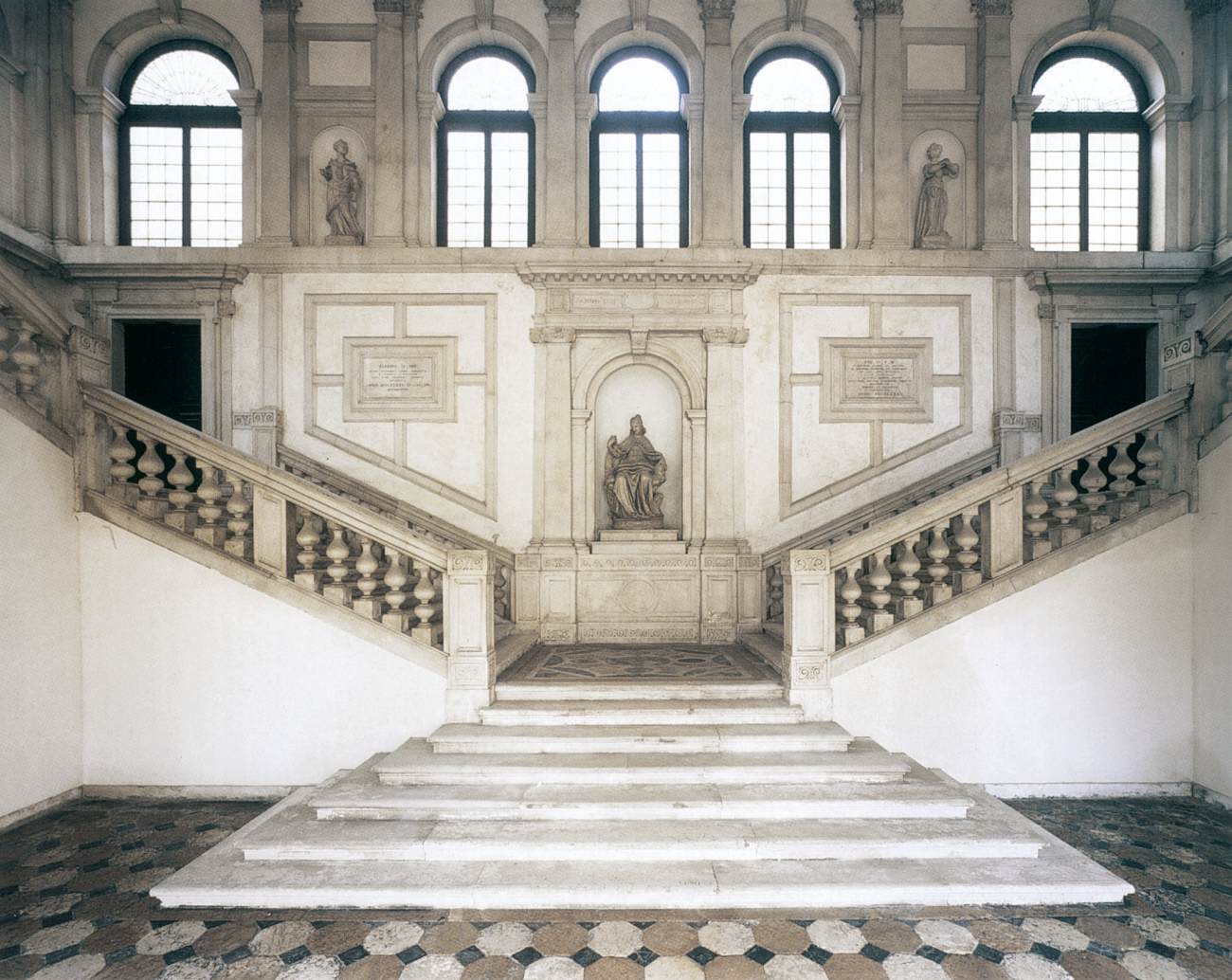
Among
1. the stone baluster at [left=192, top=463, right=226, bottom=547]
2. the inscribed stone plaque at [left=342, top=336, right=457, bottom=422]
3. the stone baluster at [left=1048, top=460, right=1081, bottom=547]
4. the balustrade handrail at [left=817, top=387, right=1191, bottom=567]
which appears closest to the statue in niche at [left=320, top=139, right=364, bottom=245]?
the inscribed stone plaque at [left=342, top=336, right=457, bottom=422]

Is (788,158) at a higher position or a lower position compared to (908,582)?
higher

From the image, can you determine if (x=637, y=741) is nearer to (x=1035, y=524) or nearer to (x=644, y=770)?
(x=644, y=770)

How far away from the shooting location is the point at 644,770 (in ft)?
14.7

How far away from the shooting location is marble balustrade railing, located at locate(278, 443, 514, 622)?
7613mm

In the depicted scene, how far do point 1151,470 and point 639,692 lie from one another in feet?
14.9

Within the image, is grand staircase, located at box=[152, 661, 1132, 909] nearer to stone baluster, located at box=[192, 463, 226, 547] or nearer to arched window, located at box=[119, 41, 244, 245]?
stone baluster, located at box=[192, 463, 226, 547]

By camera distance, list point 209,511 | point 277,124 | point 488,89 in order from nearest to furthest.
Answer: point 209,511, point 277,124, point 488,89

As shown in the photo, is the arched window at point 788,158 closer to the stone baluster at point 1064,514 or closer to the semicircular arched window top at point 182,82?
the stone baluster at point 1064,514

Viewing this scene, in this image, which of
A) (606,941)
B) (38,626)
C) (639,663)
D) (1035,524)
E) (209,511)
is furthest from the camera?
(639,663)

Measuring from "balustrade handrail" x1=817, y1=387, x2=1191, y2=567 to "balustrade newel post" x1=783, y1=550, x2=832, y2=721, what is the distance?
187mm

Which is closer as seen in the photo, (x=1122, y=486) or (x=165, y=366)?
(x=1122, y=486)

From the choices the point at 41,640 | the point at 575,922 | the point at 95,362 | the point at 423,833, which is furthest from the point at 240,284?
the point at 575,922

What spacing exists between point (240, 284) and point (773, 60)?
270 inches

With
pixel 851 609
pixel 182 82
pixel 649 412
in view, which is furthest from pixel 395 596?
pixel 182 82
